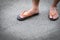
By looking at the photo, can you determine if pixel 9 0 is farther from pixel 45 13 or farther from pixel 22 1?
pixel 45 13

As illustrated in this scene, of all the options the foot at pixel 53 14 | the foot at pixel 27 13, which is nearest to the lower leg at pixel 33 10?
the foot at pixel 27 13

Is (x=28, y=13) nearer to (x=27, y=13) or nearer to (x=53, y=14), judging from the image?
(x=27, y=13)

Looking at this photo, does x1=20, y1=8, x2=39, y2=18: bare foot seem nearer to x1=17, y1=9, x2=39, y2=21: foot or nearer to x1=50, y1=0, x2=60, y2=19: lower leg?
x1=17, y1=9, x2=39, y2=21: foot

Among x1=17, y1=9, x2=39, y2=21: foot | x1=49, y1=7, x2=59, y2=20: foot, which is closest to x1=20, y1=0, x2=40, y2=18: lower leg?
x1=17, y1=9, x2=39, y2=21: foot

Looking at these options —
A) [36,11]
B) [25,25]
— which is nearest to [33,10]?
[36,11]

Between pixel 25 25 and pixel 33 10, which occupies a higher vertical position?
pixel 33 10

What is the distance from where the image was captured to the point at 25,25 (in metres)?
1.62

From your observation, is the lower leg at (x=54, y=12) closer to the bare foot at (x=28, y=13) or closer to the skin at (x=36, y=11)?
the skin at (x=36, y=11)

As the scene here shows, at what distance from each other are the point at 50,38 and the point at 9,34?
41 cm

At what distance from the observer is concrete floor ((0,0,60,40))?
148cm

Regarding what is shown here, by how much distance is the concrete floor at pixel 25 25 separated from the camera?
1.48m

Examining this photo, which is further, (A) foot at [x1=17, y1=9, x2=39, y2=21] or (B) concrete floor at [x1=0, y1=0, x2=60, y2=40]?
(A) foot at [x1=17, y1=9, x2=39, y2=21]

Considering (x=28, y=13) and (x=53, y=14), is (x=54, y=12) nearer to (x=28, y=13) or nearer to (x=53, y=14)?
(x=53, y=14)

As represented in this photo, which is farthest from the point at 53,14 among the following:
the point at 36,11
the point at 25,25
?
the point at 25,25
